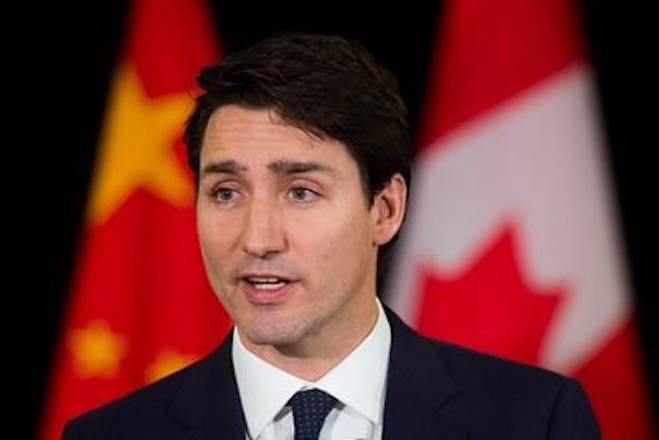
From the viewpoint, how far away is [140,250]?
236 cm

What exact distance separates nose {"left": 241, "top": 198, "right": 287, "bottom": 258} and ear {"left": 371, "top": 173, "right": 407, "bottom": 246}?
157mm

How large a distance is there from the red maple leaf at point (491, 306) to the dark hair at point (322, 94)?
0.73 meters

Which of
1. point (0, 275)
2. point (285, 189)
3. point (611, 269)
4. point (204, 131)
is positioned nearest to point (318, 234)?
point (285, 189)

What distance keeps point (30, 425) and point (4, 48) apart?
66cm

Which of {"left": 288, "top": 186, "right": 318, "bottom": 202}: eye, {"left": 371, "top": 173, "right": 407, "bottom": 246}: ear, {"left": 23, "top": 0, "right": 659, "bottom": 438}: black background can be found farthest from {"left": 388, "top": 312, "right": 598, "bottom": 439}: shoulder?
{"left": 23, "top": 0, "right": 659, "bottom": 438}: black background

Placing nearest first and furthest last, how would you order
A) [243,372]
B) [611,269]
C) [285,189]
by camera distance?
1. [285,189]
2. [243,372]
3. [611,269]

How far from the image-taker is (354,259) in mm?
1457

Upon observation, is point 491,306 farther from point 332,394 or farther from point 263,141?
point 263,141

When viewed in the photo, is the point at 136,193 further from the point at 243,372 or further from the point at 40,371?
the point at 243,372

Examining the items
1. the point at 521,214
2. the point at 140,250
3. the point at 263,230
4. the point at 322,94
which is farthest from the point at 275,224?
the point at 140,250

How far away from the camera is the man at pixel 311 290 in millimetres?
1400

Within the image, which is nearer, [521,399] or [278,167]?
[278,167]

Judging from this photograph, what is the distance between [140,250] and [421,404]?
0.98 m

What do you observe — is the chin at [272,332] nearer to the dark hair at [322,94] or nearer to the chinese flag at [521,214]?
the dark hair at [322,94]
